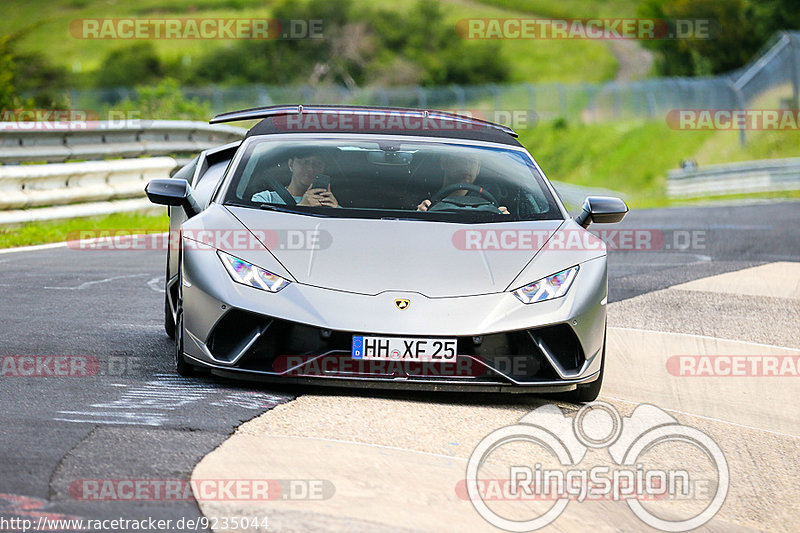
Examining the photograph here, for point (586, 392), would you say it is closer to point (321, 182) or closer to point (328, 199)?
point (328, 199)

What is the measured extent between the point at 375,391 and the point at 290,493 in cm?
168

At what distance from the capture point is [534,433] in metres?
5.11

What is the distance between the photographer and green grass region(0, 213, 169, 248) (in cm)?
1271

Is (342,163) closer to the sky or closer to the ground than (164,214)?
closer to the sky

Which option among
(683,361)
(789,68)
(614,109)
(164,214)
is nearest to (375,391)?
(683,361)

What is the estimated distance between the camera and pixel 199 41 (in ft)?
332

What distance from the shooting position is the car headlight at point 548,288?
18.1 ft

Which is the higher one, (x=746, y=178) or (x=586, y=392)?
(x=586, y=392)

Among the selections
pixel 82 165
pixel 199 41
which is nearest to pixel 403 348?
pixel 82 165

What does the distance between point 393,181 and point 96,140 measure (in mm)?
8784

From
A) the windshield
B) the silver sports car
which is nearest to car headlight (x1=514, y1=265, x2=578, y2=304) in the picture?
the silver sports car

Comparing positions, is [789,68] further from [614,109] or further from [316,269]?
[316,269]

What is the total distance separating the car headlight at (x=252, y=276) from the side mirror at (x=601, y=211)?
6.07 feet

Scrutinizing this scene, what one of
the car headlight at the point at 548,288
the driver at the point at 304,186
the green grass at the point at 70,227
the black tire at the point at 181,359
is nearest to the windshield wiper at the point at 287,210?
the driver at the point at 304,186
